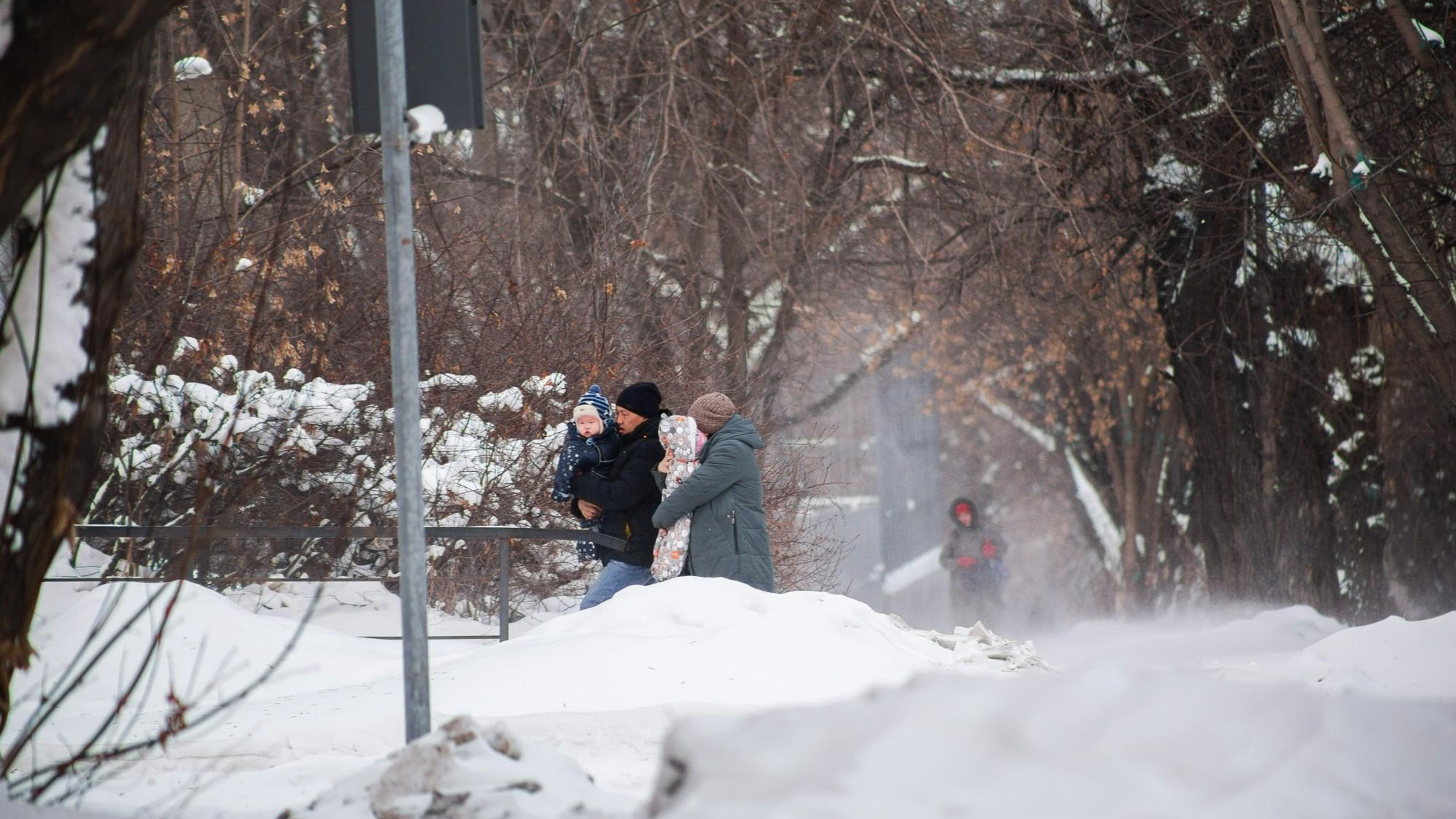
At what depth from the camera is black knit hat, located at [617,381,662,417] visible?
7105 mm

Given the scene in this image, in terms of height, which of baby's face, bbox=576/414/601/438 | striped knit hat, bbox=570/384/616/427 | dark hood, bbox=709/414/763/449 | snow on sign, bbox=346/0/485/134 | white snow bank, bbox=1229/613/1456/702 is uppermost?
snow on sign, bbox=346/0/485/134

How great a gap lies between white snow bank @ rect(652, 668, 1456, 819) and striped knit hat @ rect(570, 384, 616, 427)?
468cm

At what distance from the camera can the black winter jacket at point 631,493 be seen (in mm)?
6938

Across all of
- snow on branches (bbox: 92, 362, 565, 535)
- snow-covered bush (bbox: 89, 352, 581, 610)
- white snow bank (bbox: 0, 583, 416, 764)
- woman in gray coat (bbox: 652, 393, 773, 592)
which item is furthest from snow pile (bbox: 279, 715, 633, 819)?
snow-covered bush (bbox: 89, 352, 581, 610)

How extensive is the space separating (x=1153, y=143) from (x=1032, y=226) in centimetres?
131

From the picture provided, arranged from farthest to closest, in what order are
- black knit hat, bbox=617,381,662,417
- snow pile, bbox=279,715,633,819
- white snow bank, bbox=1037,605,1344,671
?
white snow bank, bbox=1037,605,1344,671, black knit hat, bbox=617,381,662,417, snow pile, bbox=279,715,633,819

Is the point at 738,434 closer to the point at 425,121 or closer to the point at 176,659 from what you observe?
the point at 176,659

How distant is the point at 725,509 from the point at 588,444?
834mm

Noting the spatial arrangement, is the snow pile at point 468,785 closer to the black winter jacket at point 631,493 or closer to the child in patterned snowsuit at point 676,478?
the child in patterned snowsuit at point 676,478

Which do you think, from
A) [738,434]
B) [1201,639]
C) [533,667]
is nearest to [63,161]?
[533,667]

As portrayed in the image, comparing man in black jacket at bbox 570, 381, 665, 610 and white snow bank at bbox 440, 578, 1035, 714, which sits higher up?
man in black jacket at bbox 570, 381, 665, 610

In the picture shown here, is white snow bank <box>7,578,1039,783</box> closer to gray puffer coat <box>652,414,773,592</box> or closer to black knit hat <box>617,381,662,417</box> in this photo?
gray puffer coat <box>652,414,773,592</box>

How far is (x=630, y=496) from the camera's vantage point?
22.8 feet

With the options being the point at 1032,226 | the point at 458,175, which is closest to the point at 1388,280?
the point at 1032,226
